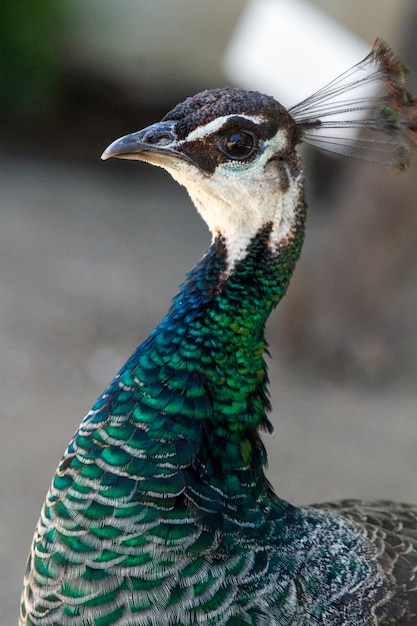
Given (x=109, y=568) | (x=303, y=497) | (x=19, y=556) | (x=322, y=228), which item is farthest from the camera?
(x=322, y=228)

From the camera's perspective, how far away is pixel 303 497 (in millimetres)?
3834

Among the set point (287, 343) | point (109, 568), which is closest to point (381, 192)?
point (287, 343)

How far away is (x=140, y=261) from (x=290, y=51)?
1.73 meters

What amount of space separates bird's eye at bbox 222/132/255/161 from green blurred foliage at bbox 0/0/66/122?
4.98m

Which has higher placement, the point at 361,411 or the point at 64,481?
the point at 361,411

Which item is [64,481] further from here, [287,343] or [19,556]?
[287,343]

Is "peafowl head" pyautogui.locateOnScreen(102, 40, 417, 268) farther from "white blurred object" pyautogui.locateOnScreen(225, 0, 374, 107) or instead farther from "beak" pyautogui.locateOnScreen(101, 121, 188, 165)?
"white blurred object" pyautogui.locateOnScreen(225, 0, 374, 107)

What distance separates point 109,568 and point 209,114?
3.12 ft

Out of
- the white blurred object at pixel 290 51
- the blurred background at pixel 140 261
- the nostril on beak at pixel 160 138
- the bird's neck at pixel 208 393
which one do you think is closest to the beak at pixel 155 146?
the nostril on beak at pixel 160 138

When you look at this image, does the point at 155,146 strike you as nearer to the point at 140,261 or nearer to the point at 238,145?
the point at 238,145

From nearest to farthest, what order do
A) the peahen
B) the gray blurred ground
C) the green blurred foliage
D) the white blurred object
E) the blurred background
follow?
the peahen, the gray blurred ground, the blurred background, the white blurred object, the green blurred foliage

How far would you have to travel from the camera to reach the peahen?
5.66 feet

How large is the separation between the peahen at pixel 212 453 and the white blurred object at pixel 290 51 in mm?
2840

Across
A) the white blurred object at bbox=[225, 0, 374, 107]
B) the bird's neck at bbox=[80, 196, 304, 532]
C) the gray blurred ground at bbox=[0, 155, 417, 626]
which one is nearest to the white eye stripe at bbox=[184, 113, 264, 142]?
the bird's neck at bbox=[80, 196, 304, 532]
